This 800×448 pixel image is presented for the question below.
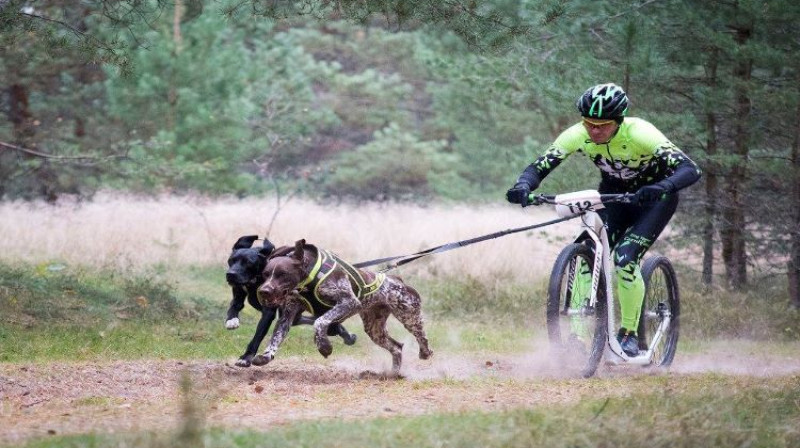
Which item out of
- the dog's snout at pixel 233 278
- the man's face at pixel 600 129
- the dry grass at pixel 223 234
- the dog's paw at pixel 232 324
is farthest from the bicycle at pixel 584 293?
the dry grass at pixel 223 234

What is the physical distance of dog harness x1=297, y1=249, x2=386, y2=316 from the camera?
815cm

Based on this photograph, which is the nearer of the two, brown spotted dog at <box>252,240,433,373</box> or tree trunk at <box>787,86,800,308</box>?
brown spotted dog at <box>252,240,433,373</box>

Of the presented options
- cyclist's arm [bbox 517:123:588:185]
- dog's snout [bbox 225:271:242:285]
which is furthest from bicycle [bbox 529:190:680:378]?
dog's snout [bbox 225:271:242:285]

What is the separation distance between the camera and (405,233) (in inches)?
797

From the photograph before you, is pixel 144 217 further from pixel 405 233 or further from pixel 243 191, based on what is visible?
pixel 243 191

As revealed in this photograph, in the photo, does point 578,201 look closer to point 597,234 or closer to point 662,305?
point 597,234

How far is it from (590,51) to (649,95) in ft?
4.38

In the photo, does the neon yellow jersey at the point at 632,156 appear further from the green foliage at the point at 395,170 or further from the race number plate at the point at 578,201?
the green foliage at the point at 395,170

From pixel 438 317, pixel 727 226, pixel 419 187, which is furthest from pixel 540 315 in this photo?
pixel 419 187

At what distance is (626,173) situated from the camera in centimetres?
874

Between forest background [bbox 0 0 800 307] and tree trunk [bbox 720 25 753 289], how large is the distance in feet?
0.10

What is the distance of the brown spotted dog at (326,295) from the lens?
7941 mm

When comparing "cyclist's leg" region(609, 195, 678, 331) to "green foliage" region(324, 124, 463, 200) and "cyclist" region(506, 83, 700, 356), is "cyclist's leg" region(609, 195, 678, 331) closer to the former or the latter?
"cyclist" region(506, 83, 700, 356)

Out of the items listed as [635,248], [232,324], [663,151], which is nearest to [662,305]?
[635,248]
